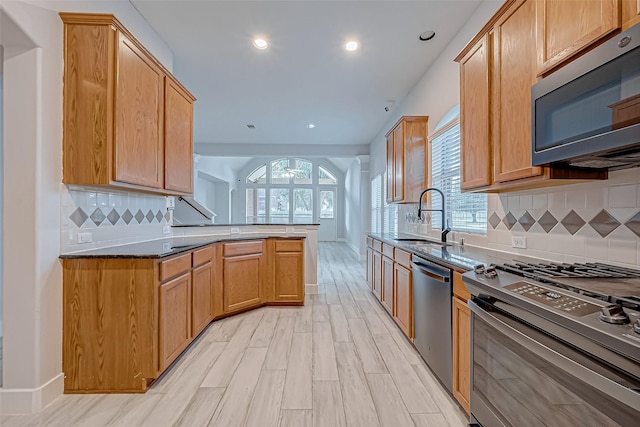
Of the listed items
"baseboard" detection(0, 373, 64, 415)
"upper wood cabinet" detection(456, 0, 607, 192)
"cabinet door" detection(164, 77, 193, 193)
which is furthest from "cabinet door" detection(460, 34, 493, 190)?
"baseboard" detection(0, 373, 64, 415)

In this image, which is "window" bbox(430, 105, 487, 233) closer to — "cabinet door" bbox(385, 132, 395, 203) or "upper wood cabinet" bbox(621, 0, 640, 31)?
"cabinet door" bbox(385, 132, 395, 203)

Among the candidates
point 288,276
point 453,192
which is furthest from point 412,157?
point 288,276

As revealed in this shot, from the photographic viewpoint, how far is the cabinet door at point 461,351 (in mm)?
1643

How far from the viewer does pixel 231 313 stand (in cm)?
336

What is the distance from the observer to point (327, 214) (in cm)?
1232

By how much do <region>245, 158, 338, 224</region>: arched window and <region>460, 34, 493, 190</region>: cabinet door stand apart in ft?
33.0

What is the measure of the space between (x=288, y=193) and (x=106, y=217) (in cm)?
996

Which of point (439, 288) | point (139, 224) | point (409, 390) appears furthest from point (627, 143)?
point (139, 224)

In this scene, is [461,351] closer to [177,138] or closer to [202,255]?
[202,255]

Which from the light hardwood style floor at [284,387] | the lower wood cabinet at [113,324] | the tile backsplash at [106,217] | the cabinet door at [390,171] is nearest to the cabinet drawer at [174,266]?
the lower wood cabinet at [113,324]

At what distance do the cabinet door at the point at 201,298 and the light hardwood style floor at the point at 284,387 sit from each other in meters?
0.14

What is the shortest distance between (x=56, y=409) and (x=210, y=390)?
885 millimetres

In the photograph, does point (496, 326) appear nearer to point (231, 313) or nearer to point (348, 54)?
point (231, 313)

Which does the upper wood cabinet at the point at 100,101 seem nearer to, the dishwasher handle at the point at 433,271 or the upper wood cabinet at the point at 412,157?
the dishwasher handle at the point at 433,271
